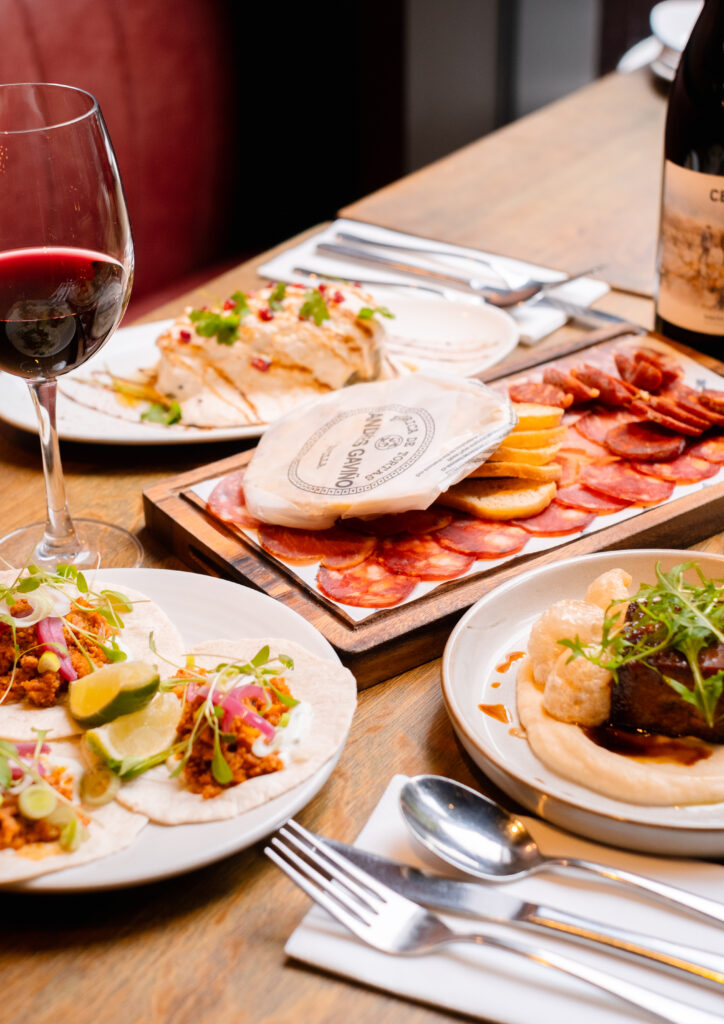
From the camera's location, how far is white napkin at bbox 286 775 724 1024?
85 cm

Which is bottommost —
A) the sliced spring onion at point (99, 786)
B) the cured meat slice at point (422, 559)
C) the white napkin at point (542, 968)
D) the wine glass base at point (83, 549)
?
the wine glass base at point (83, 549)

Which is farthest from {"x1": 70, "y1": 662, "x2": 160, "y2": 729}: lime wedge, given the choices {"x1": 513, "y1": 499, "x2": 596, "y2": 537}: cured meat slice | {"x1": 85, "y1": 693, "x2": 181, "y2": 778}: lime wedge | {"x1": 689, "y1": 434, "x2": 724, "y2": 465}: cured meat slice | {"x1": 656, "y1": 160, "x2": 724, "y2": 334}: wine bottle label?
{"x1": 656, "y1": 160, "x2": 724, "y2": 334}: wine bottle label

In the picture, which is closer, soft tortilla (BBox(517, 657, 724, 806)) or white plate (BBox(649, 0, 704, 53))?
soft tortilla (BBox(517, 657, 724, 806))

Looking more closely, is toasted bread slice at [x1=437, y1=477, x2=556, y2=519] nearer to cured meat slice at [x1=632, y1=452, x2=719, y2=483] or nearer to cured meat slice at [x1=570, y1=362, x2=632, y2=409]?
cured meat slice at [x1=632, y1=452, x2=719, y2=483]

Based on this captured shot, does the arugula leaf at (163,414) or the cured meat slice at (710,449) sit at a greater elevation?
the cured meat slice at (710,449)

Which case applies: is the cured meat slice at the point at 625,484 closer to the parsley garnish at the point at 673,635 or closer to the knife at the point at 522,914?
the parsley garnish at the point at 673,635

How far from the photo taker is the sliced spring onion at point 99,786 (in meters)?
0.99

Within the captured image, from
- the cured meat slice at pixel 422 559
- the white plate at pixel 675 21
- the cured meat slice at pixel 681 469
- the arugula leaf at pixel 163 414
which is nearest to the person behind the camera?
the cured meat slice at pixel 422 559

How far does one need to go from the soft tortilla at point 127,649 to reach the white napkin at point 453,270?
1.07 meters

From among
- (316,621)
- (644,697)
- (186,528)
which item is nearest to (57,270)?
(186,528)

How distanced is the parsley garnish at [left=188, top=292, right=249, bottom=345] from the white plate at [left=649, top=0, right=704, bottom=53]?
73.7 inches

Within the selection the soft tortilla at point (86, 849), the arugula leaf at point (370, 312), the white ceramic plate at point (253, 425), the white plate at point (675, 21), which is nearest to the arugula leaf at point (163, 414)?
the white ceramic plate at point (253, 425)

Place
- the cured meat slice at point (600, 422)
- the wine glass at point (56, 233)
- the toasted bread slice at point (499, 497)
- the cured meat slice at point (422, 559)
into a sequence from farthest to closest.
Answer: the cured meat slice at point (600, 422), the toasted bread slice at point (499, 497), the cured meat slice at point (422, 559), the wine glass at point (56, 233)

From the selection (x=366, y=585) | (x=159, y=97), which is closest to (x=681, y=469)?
(x=366, y=585)
